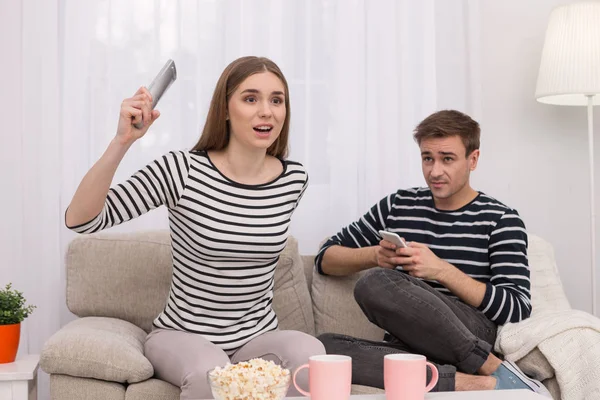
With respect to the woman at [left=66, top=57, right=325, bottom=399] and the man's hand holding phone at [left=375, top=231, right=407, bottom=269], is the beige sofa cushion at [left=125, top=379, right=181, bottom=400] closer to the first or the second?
the woman at [left=66, top=57, right=325, bottom=399]

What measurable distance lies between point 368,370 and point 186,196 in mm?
657

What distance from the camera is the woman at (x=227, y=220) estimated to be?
197cm

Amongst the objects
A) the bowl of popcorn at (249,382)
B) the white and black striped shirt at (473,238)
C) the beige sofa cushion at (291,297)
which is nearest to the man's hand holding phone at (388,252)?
the white and black striped shirt at (473,238)

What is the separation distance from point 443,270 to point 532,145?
125 centimetres

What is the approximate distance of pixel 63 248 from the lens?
9.19ft

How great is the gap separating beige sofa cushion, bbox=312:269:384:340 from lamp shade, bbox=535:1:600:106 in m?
1.07

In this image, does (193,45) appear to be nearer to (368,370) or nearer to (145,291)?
(145,291)

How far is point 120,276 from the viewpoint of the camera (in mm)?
2430

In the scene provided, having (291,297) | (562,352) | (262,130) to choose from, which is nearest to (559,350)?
(562,352)

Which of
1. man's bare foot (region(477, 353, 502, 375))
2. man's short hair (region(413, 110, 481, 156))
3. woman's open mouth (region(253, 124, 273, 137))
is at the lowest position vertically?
man's bare foot (region(477, 353, 502, 375))

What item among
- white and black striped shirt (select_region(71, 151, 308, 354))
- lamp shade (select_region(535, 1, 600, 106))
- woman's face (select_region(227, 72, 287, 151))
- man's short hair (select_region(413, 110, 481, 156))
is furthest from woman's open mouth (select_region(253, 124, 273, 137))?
lamp shade (select_region(535, 1, 600, 106))

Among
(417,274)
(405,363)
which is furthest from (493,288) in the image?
(405,363)

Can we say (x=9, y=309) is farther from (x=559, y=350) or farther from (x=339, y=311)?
(x=559, y=350)

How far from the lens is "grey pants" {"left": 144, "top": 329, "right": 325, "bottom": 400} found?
182cm
